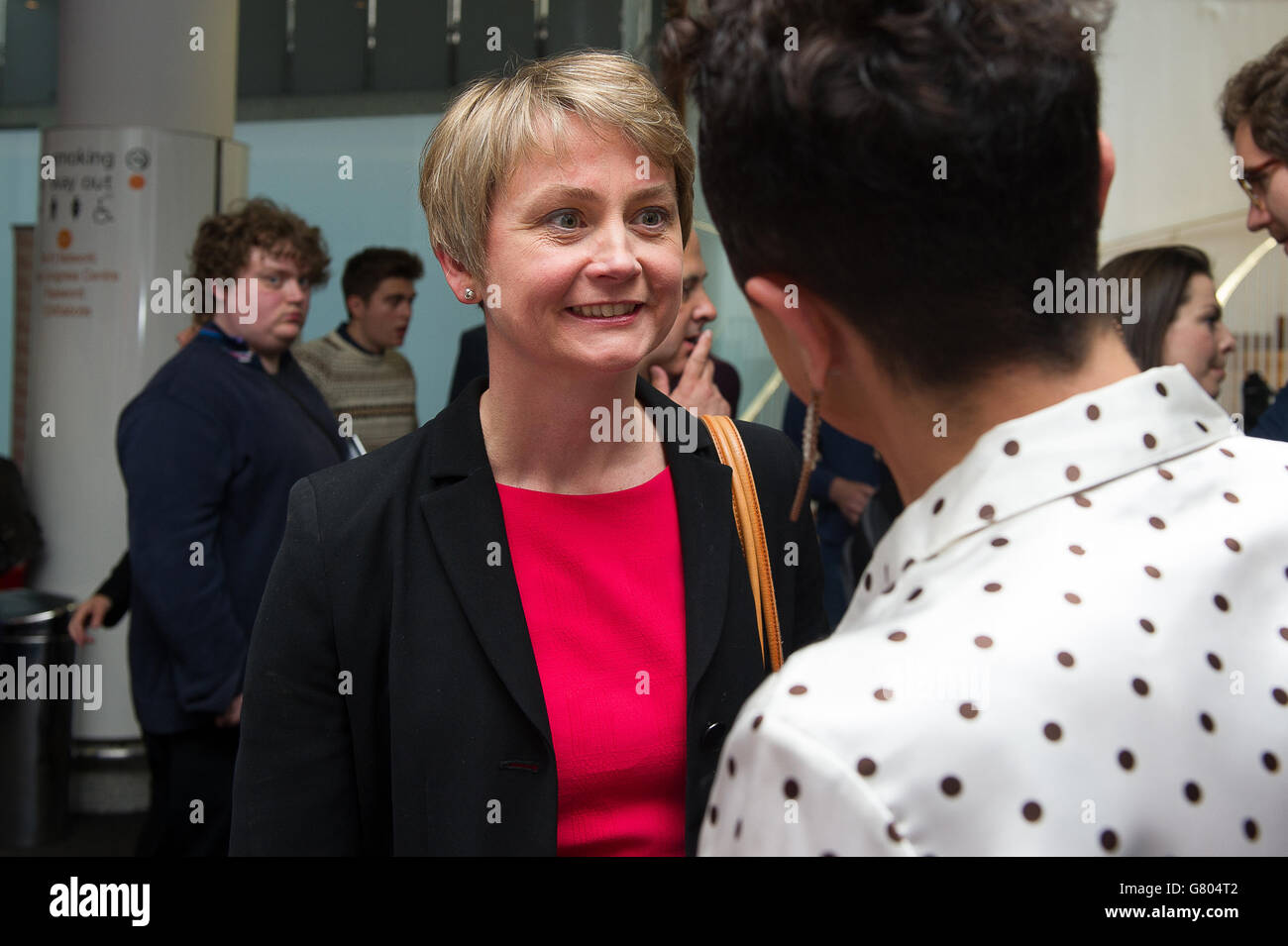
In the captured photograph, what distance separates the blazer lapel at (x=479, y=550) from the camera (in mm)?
1527

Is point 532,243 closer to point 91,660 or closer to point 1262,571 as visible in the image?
point 1262,571

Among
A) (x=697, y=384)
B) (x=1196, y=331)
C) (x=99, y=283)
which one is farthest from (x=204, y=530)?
(x=1196, y=331)

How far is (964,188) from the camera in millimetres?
801

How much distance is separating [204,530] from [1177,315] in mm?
2603

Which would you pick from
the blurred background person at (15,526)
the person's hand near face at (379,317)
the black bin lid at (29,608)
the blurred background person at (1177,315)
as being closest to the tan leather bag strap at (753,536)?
the blurred background person at (1177,315)

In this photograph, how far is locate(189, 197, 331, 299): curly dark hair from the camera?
3518 millimetres

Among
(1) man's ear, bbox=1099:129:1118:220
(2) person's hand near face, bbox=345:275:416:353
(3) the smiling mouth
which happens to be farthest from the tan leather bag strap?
(2) person's hand near face, bbox=345:275:416:353

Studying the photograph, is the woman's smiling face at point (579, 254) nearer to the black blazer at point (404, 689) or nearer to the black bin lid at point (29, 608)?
the black blazer at point (404, 689)

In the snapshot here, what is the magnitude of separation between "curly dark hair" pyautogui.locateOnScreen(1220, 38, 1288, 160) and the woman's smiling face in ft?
3.78

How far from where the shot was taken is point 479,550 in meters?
1.60

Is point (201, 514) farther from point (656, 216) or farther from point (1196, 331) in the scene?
point (1196, 331)

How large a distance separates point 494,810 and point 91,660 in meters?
4.14

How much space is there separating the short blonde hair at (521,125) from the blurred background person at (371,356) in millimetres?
3052
